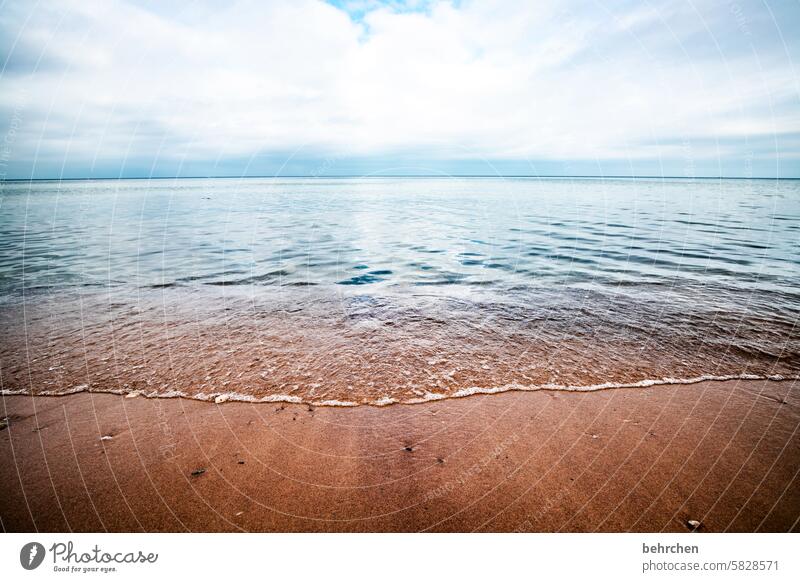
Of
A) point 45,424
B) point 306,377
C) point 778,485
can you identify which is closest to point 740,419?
point 778,485

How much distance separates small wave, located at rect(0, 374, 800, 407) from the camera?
5.12 m

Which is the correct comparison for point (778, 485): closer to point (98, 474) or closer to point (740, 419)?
point (740, 419)

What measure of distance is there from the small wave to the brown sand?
0.13 m

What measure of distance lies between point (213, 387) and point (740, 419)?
7.13 m

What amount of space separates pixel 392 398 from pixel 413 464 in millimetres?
1318

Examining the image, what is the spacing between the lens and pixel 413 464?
3939 millimetres

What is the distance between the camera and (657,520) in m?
3.30
